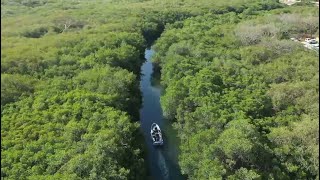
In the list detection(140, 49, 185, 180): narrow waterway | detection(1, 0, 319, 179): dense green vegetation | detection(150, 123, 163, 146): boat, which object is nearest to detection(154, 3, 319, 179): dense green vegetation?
detection(1, 0, 319, 179): dense green vegetation

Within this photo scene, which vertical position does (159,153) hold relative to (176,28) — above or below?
below

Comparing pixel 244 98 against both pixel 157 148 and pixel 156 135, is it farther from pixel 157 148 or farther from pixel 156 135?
pixel 157 148

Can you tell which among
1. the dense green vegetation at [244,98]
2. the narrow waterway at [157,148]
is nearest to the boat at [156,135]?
the narrow waterway at [157,148]

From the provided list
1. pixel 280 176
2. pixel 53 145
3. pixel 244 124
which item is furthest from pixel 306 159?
pixel 53 145

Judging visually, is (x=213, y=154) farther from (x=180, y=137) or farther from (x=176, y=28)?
(x=176, y=28)

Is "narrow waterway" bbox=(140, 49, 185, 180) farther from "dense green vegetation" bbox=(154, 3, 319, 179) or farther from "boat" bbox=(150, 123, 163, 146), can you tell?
"dense green vegetation" bbox=(154, 3, 319, 179)

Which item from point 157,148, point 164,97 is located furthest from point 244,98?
point 157,148
